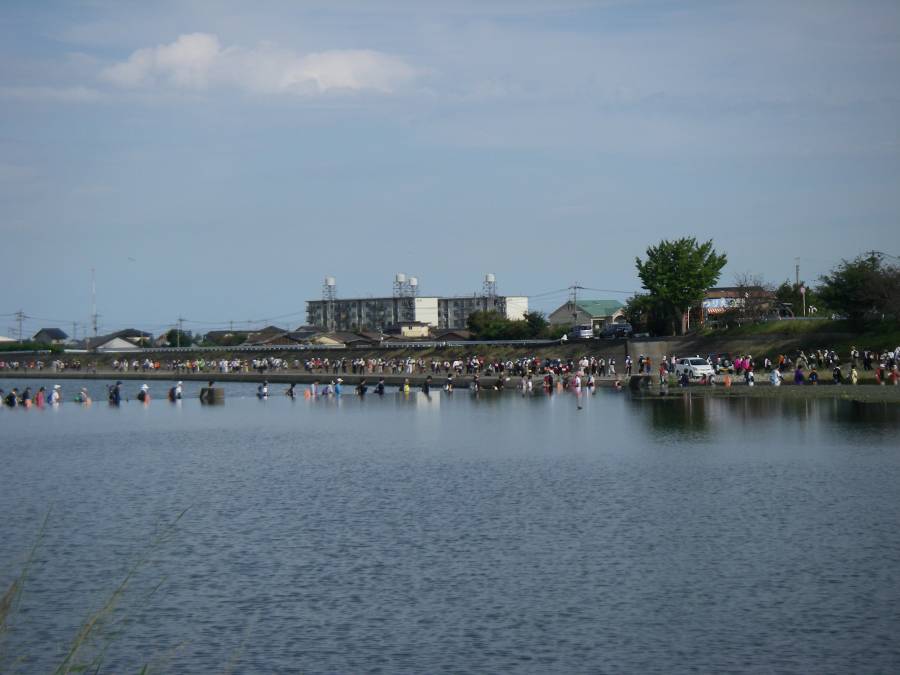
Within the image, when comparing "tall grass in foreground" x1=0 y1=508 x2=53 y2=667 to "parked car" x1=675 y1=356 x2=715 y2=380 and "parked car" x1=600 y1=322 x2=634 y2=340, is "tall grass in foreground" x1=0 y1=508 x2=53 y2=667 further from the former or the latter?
"parked car" x1=600 y1=322 x2=634 y2=340

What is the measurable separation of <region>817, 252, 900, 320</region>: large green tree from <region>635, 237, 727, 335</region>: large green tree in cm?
2030

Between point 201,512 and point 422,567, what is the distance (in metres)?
9.49

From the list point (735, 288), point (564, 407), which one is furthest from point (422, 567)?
point (735, 288)

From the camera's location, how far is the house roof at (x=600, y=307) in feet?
540

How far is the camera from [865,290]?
7381 centimetres

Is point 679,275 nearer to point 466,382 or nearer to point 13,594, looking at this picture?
point 466,382

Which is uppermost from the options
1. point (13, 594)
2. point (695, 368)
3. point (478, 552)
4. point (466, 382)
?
point (695, 368)

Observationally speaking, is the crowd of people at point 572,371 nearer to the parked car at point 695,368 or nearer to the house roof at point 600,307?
the parked car at point 695,368

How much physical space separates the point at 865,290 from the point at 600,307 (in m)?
94.1

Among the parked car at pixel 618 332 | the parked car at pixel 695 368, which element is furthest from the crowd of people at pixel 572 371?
the parked car at pixel 618 332

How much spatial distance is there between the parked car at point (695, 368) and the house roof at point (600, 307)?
292ft

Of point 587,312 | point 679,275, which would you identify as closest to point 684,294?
point 679,275

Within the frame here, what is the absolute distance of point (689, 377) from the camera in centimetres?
7169

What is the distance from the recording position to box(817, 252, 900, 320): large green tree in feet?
237
